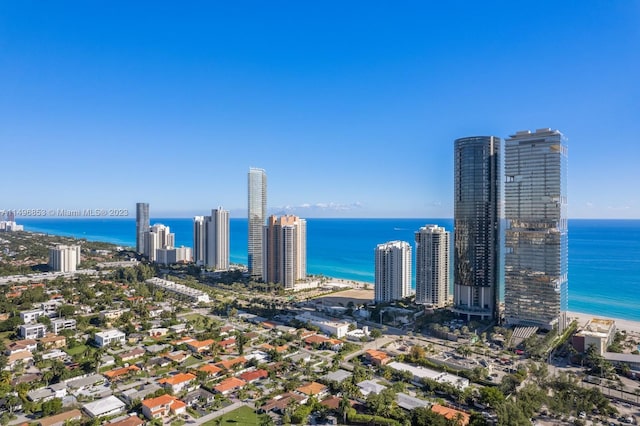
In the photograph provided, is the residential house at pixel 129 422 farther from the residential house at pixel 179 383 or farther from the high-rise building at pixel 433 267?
the high-rise building at pixel 433 267

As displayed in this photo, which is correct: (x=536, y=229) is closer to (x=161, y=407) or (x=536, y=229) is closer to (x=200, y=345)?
(x=200, y=345)

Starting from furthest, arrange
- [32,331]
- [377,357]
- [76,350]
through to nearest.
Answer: [32,331]
[76,350]
[377,357]

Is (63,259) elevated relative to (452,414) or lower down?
elevated

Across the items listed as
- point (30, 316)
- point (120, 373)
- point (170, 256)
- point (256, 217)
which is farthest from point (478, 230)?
point (170, 256)

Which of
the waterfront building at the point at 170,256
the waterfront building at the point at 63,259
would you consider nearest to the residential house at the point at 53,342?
the waterfront building at the point at 63,259

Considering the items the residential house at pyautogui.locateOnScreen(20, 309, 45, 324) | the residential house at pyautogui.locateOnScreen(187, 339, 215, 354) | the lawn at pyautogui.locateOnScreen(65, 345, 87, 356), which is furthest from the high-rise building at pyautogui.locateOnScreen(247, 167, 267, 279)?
the lawn at pyautogui.locateOnScreen(65, 345, 87, 356)

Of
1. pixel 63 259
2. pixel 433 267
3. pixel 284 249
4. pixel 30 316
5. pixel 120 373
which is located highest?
pixel 284 249
